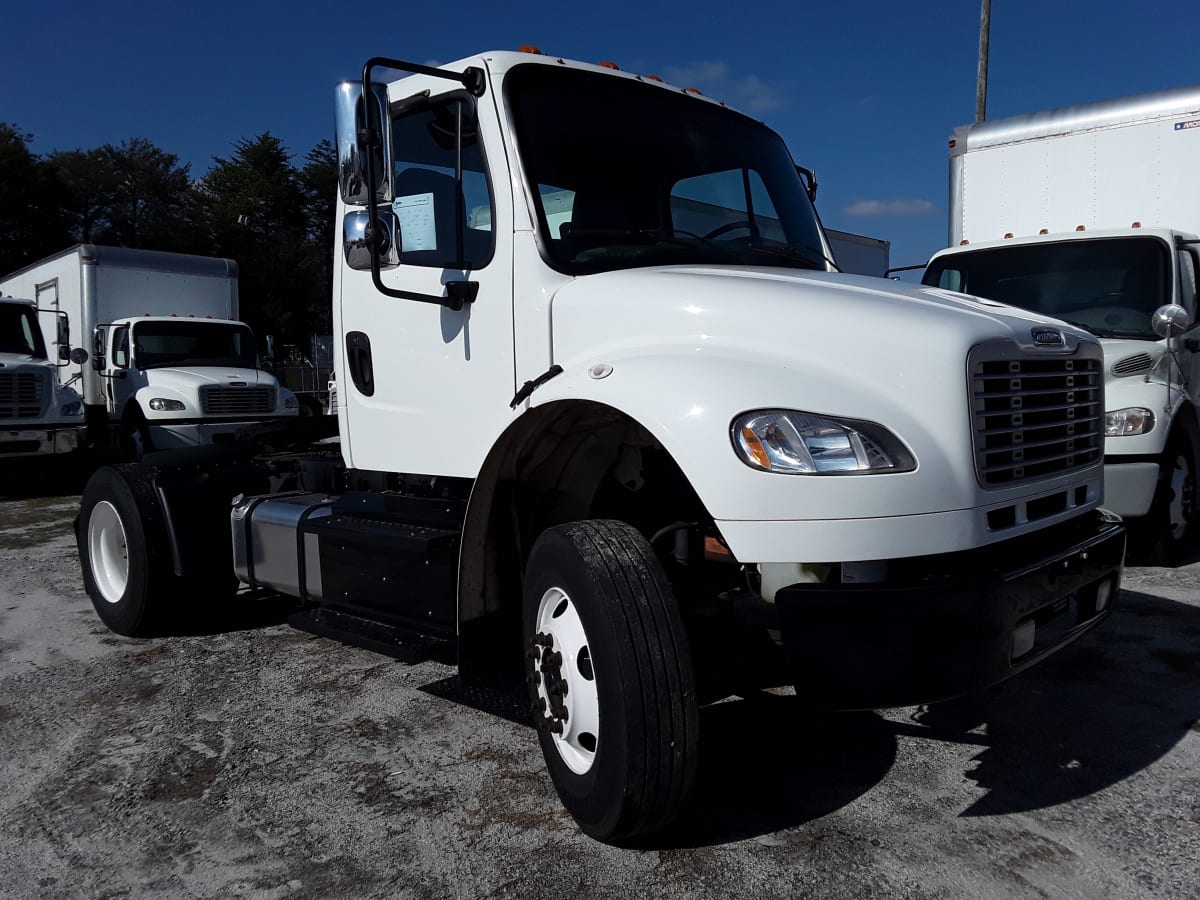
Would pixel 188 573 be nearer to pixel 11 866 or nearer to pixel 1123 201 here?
pixel 11 866

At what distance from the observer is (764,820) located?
10.8ft

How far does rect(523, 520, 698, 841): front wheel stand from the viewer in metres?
2.87

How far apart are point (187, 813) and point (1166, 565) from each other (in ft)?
20.1

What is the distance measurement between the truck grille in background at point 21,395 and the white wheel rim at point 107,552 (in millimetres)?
8764

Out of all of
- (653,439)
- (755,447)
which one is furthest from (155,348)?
(755,447)

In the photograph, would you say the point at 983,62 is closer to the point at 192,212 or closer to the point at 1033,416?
the point at 1033,416

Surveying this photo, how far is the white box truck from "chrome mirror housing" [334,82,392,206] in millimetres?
11136

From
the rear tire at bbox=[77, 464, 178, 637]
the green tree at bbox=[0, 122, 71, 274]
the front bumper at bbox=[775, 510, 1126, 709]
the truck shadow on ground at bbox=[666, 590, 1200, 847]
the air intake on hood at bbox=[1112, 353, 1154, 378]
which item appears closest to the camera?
the front bumper at bbox=[775, 510, 1126, 709]

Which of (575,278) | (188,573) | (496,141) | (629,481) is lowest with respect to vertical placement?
(188,573)

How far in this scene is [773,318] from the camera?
301 cm

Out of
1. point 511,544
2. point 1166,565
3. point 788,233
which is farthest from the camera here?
point 1166,565

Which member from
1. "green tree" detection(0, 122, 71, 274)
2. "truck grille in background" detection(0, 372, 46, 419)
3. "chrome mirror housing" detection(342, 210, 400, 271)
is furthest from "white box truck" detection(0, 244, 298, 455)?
"green tree" detection(0, 122, 71, 274)

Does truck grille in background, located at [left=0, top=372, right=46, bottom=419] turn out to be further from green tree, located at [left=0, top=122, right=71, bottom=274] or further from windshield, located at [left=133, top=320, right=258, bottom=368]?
green tree, located at [left=0, top=122, right=71, bottom=274]

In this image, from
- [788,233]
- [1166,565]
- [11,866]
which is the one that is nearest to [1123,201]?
[1166,565]
